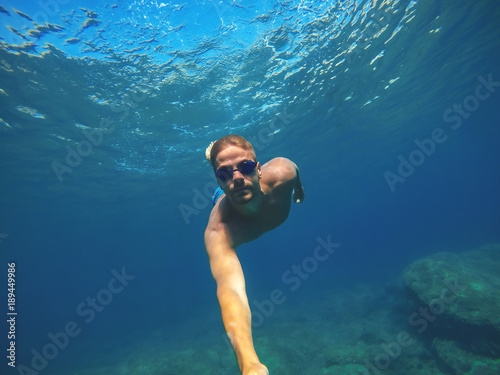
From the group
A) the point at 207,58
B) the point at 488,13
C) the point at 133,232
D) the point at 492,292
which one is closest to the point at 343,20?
the point at 207,58

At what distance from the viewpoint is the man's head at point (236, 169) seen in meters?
3.40

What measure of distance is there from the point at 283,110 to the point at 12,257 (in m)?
72.1

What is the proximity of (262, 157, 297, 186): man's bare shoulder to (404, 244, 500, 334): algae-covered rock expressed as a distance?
10534mm

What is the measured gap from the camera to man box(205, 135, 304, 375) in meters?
2.02

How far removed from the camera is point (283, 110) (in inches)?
790

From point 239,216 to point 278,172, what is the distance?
3.60 feet

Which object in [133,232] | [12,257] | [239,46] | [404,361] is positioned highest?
[12,257]

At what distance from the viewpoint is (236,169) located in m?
3.42

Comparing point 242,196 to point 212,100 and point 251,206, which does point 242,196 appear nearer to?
point 251,206

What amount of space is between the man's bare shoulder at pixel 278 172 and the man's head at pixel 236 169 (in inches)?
30.5

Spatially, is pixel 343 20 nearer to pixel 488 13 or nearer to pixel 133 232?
pixel 488 13

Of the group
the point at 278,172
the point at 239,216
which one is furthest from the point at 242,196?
the point at 278,172

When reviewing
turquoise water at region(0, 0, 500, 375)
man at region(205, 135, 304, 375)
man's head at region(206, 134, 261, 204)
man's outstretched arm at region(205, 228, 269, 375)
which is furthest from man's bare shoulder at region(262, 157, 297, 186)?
turquoise water at region(0, 0, 500, 375)

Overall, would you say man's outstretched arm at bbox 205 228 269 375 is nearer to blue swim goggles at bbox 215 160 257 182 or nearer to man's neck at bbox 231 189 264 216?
man's neck at bbox 231 189 264 216
